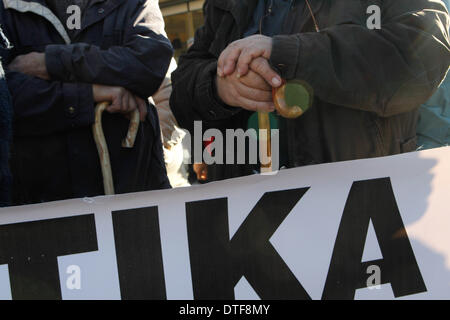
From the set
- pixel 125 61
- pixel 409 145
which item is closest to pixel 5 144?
pixel 125 61

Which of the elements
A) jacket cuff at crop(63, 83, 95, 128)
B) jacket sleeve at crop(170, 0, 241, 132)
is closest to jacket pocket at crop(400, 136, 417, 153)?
jacket sleeve at crop(170, 0, 241, 132)

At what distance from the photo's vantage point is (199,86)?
1354 mm

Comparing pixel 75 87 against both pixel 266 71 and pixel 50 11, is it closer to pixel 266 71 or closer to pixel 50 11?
pixel 50 11

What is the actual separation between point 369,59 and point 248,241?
1.94 feet

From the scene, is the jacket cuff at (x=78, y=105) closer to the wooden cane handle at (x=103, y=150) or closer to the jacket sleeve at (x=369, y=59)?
the wooden cane handle at (x=103, y=150)

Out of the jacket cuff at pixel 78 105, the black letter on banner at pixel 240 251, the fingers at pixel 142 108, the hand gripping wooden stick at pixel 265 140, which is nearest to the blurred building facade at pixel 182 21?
the fingers at pixel 142 108

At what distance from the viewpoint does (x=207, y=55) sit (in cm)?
154

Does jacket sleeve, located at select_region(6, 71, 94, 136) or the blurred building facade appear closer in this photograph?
jacket sleeve, located at select_region(6, 71, 94, 136)

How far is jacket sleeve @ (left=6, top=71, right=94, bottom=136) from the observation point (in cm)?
149

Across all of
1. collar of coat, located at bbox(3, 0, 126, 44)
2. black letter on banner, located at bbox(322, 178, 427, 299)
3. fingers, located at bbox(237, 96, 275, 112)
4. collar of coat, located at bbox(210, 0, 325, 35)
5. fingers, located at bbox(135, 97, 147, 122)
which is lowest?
black letter on banner, located at bbox(322, 178, 427, 299)

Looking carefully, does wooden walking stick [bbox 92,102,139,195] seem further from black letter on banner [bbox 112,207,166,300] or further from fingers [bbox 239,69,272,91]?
fingers [bbox 239,69,272,91]

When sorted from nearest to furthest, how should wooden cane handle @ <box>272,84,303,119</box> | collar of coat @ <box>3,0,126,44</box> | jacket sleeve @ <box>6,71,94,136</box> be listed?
wooden cane handle @ <box>272,84,303,119</box> → jacket sleeve @ <box>6,71,94,136</box> → collar of coat @ <box>3,0,126,44</box>

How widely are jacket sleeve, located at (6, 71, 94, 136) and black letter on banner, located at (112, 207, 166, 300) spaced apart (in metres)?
0.55

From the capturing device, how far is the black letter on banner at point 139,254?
114 cm
